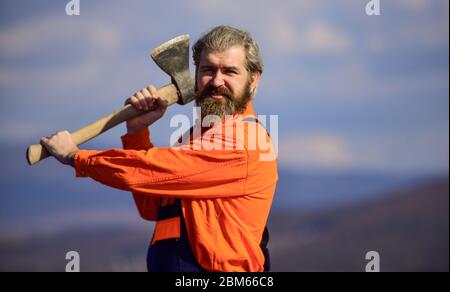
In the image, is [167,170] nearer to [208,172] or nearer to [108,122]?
[208,172]

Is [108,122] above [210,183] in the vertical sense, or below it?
above

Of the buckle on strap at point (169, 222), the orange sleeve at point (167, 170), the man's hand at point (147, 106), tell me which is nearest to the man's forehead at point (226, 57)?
the man's hand at point (147, 106)

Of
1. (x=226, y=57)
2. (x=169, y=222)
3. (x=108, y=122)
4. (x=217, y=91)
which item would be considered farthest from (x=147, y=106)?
(x=169, y=222)

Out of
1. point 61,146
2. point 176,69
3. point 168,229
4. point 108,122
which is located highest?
point 176,69

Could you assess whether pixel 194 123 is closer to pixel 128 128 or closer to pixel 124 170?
pixel 128 128

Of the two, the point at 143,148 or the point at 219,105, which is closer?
the point at 219,105

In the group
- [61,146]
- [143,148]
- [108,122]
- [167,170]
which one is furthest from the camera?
[143,148]

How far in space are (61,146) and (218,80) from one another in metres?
0.80

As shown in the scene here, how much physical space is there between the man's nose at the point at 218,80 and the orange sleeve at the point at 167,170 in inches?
14.4

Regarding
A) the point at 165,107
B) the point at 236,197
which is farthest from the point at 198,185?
the point at 165,107

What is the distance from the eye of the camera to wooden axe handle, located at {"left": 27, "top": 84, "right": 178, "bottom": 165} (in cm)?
319

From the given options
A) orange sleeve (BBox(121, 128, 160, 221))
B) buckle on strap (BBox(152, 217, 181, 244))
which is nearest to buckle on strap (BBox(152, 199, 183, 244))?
A: buckle on strap (BBox(152, 217, 181, 244))

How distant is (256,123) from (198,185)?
460 mm

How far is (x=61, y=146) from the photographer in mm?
3127
